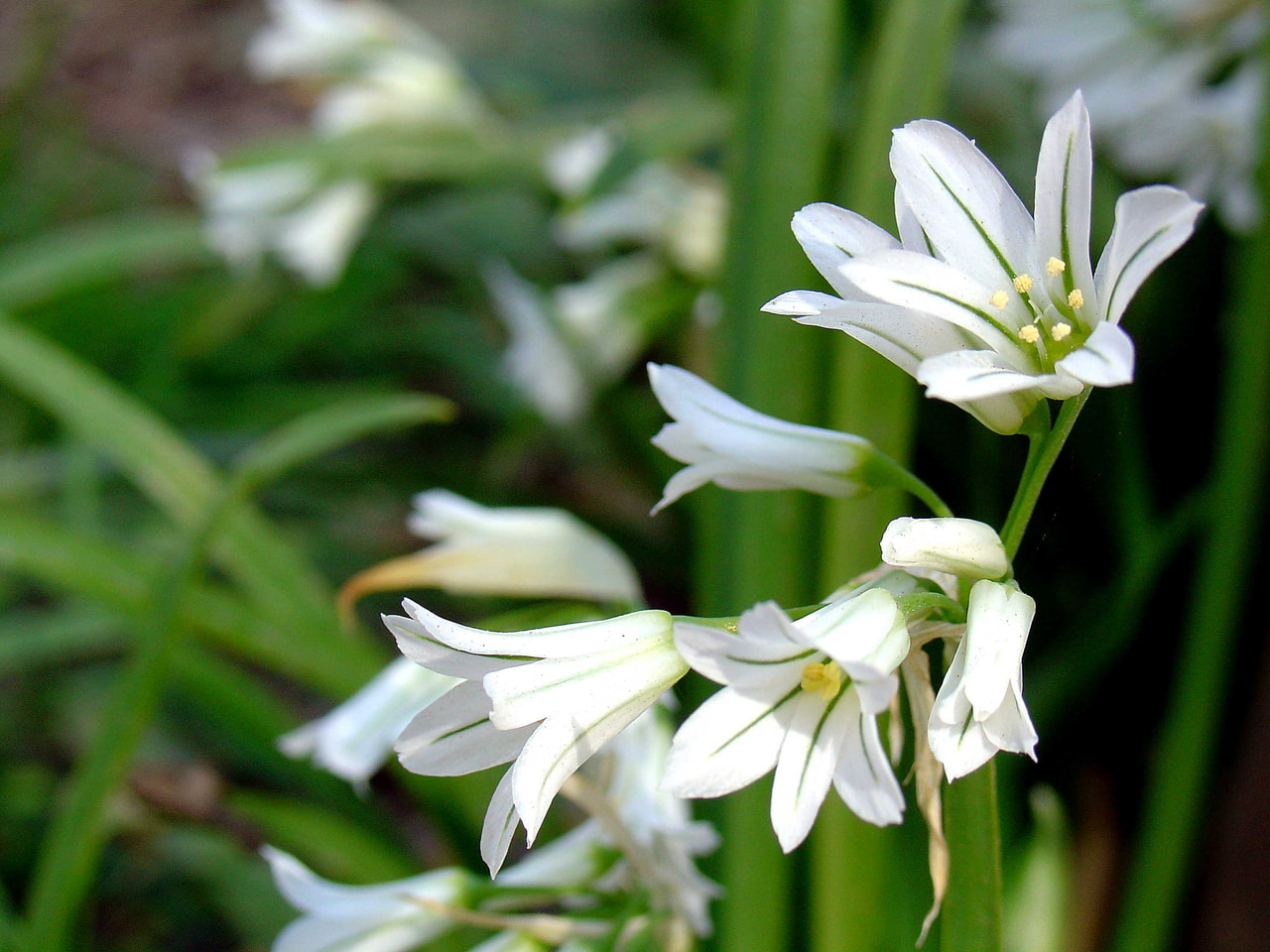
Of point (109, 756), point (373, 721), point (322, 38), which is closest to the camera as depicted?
point (373, 721)

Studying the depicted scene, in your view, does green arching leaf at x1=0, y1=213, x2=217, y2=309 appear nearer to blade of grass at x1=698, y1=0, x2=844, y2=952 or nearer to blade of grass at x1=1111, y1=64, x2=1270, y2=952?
blade of grass at x1=698, y1=0, x2=844, y2=952

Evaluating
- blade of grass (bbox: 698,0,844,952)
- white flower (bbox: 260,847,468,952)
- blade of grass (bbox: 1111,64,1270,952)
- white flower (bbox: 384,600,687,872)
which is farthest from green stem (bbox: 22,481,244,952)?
blade of grass (bbox: 1111,64,1270,952)

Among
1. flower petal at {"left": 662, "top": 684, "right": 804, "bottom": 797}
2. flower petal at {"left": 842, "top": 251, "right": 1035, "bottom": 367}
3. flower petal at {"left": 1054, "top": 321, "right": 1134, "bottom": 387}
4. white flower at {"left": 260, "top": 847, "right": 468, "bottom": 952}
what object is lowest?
white flower at {"left": 260, "top": 847, "right": 468, "bottom": 952}

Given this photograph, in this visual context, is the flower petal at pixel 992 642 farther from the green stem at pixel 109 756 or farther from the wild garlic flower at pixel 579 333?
the wild garlic flower at pixel 579 333

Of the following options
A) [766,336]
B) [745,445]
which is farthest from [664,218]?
[745,445]

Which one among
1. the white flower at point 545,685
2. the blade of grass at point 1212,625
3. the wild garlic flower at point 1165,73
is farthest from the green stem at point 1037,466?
the wild garlic flower at point 1165,73

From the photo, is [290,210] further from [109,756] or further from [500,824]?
[500,824]
